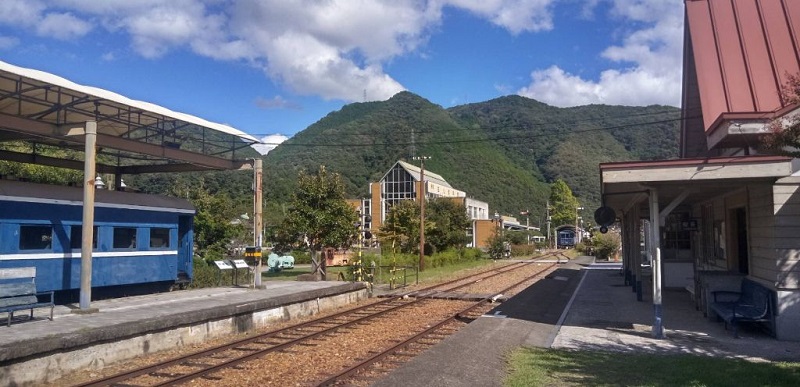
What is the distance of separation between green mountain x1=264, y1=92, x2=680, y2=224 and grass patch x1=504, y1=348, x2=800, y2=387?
81.6m

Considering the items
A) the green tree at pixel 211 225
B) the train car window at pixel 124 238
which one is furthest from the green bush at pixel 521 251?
the train car window at pixel 124 238

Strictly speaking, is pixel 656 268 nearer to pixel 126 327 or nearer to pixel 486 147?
pixel 126 327

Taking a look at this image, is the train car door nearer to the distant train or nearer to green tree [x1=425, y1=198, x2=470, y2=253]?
green tree [x1=425, y1=198, x2=470, y2=253]

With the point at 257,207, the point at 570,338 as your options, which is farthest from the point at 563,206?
the point at 570,338

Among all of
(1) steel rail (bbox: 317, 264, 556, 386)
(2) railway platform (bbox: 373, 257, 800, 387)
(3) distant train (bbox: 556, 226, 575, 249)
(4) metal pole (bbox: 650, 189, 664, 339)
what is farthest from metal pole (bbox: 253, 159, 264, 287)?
(3) distant train (bbox: 556, 226, 575, 249)

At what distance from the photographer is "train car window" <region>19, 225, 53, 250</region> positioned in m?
12.9

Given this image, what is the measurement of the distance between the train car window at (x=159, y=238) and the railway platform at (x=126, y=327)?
134 centimetres

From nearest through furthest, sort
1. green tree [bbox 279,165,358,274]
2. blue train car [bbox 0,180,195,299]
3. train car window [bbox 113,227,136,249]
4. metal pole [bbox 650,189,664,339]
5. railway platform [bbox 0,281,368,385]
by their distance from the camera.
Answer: railway platform [bbox 0,281,368,385]
metal pole [bbox 650,189,664,339]
blue train car [bbox 0,180,195,299]
train car window [bbox 113,227,136,249]
green tree [bbox 279,165,358,274]

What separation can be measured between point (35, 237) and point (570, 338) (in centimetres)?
1111

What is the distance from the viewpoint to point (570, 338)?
467 inches

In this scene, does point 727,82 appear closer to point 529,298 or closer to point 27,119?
point 529,298

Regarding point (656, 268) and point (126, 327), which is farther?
point (656, 268)

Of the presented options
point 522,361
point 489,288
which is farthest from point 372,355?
point 489,288

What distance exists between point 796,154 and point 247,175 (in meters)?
84.2
